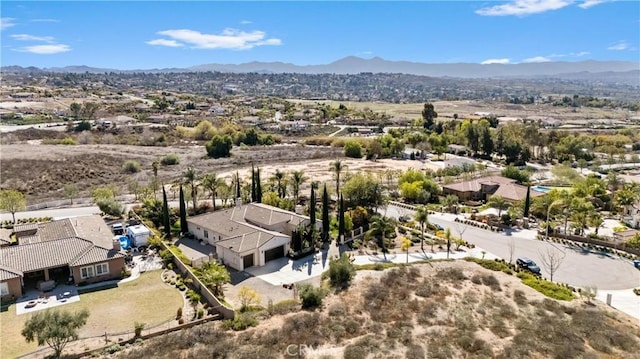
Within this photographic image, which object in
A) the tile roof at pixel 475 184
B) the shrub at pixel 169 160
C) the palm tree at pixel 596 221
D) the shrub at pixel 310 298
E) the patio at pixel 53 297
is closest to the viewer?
the shrub at pixel 310 298

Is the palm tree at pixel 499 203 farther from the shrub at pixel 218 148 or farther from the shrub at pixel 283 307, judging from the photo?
the shrub at pixel 218 148

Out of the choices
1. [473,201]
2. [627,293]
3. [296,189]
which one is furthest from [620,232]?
[296,189]

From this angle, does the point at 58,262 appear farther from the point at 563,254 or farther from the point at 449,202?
the point at 449,202

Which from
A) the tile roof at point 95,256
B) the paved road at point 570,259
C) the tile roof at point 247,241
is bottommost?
the paved road at point 570,259

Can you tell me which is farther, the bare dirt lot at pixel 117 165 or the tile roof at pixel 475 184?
the bare dirt lot at pixel 117 165

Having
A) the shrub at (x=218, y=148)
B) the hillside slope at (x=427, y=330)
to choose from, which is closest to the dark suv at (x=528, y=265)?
the hillside slope at (x=427, y=330)

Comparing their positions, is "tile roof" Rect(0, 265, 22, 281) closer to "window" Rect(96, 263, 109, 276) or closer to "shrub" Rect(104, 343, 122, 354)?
"window" Rect(96, 263, 109, 276)

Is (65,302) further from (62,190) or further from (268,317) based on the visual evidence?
(62,190)
